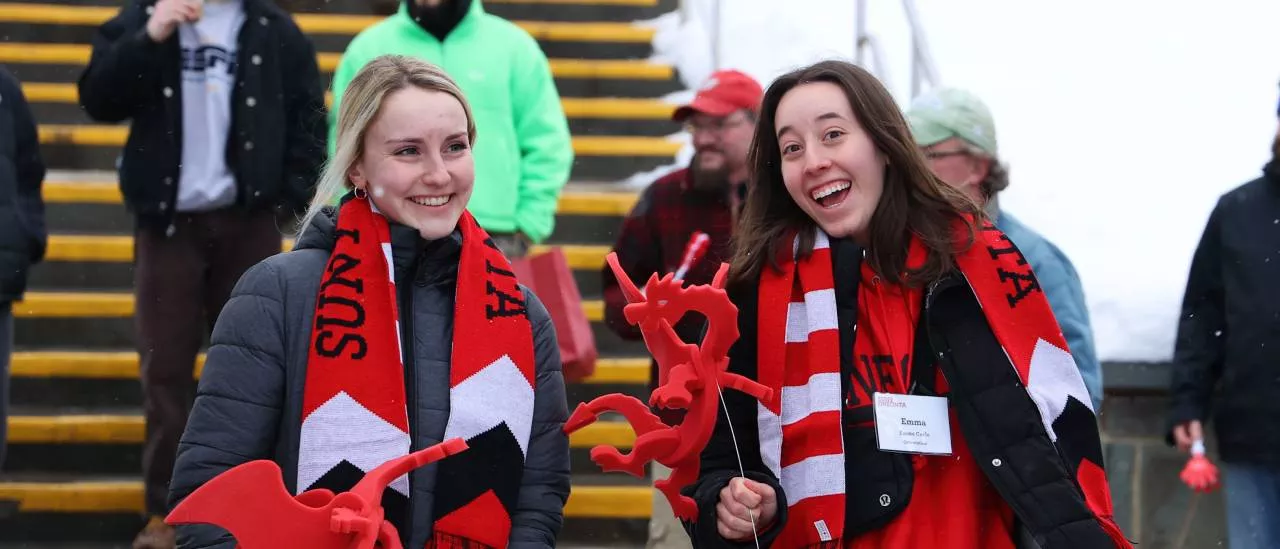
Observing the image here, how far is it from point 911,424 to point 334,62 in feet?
20.2

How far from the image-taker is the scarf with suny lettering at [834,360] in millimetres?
2924

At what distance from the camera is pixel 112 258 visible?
23.6 ft

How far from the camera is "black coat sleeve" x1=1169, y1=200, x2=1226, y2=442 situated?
516 centimetres

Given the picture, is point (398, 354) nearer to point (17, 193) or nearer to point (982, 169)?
point (982, 169)

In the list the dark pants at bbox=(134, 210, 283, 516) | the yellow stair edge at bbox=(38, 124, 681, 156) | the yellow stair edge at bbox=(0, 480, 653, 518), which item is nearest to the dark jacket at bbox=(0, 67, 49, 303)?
the dark pants at bbox=(134, 210, 283, 516)

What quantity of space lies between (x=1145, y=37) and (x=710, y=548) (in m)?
7.45

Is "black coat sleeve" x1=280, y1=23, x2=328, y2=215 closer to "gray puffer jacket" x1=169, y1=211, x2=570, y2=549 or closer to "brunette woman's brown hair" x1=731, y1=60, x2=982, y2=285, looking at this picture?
"gray puffer jacket" x1=169, y1=211, x2=570, y2=549

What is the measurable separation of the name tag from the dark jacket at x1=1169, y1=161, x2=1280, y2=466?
7.81 ft

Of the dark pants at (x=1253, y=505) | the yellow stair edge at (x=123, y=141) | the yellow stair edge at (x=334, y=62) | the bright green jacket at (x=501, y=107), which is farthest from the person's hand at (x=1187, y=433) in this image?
the yellow stair edge at (x=334, y=62)

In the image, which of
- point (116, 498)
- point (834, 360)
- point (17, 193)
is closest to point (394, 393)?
point (834, 360)

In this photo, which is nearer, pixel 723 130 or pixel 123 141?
pixel 723 130

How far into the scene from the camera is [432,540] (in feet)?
9.78

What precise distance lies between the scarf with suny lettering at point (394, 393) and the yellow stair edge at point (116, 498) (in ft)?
9.84

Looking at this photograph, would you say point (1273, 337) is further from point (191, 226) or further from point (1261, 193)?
point (191, 226)
